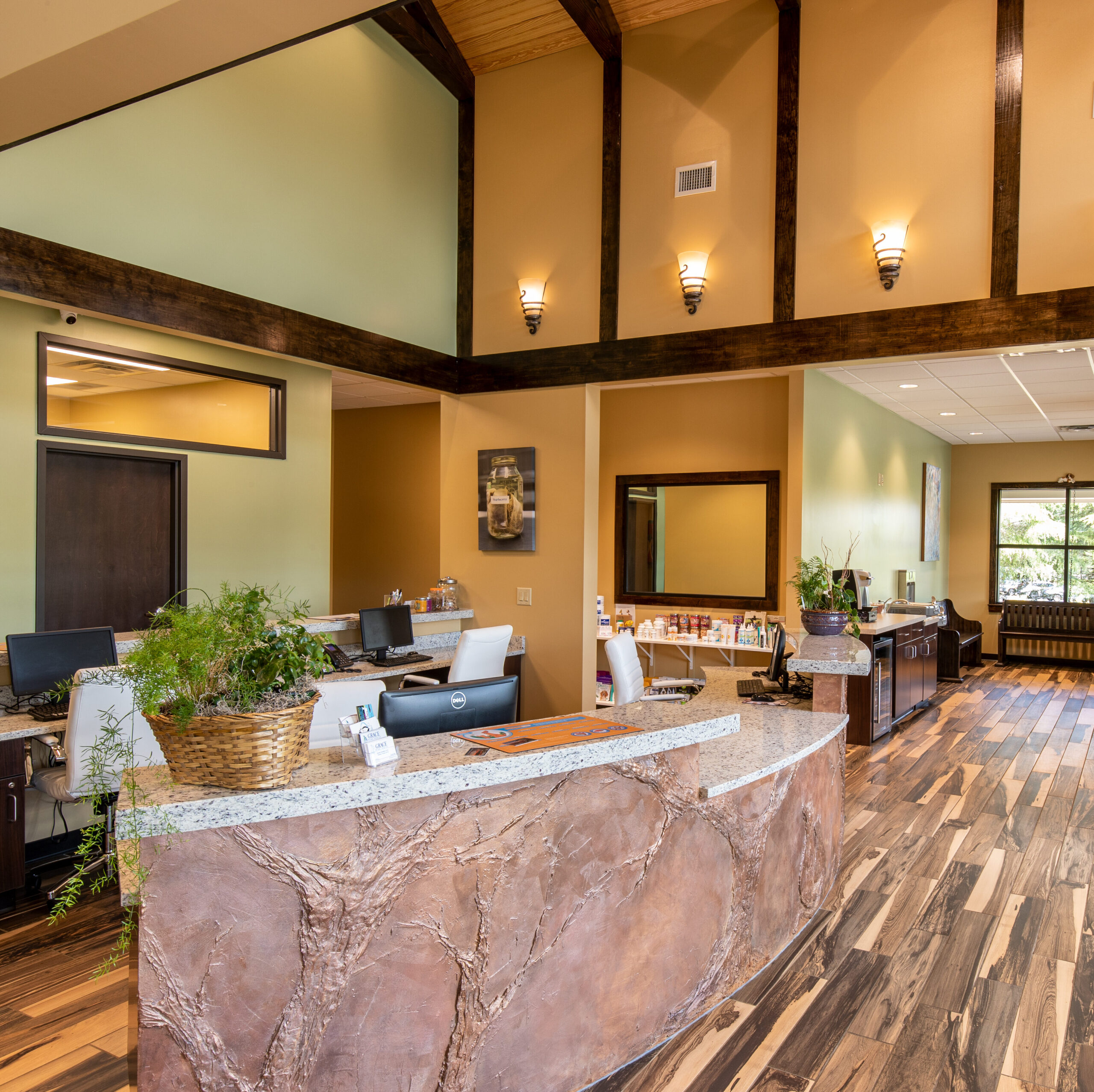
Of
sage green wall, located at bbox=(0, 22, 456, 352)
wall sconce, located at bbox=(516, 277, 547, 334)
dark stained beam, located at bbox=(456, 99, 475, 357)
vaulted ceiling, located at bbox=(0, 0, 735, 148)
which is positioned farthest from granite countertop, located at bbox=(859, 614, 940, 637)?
vaulted ceiling, located at bbox=(0, 0, 735, 148)

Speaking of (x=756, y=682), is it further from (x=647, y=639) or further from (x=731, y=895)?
(x=647, y=639)

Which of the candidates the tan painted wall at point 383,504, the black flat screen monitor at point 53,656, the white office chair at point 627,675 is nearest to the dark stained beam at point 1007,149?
the white office chair at point 627,675

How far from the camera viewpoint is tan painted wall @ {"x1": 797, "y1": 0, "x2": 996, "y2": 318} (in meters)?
4.64

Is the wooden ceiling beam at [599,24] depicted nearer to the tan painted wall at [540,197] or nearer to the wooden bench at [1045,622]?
the tan painted wall at [540,197]

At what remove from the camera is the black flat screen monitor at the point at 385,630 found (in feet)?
17.1

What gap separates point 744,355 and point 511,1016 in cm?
417

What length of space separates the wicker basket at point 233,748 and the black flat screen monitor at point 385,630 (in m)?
3.42

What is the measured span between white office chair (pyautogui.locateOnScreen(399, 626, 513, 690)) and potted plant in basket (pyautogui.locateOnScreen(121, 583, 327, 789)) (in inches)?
114

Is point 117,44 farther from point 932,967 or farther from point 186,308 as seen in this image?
point 932,967

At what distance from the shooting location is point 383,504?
8125 mm

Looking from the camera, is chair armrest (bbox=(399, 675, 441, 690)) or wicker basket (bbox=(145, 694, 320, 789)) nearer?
wicker basket (bbox=(145, 694, 320, 789))

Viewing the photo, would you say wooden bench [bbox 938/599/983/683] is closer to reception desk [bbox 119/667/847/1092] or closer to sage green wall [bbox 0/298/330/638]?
sage green wall [bbox 0/298/330/638]

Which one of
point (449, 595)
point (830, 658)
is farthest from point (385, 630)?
point (830, 658)

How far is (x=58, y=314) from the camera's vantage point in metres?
4.22
